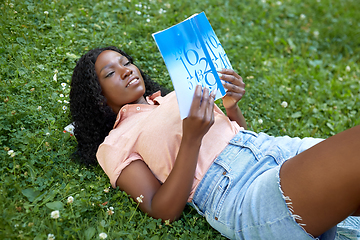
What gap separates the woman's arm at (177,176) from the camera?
169 cm

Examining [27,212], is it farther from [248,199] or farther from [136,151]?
[248,199]

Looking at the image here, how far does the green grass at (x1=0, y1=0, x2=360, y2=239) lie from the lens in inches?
76.4

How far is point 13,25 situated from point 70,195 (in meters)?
2.07

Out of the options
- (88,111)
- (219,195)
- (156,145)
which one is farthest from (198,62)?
(88,111)

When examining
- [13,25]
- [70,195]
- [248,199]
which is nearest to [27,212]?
[70,195]

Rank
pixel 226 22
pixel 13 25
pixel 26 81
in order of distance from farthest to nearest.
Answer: pixel 226 22
pixel 13 25
pixel 26 81

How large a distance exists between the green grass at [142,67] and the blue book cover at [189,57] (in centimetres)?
91

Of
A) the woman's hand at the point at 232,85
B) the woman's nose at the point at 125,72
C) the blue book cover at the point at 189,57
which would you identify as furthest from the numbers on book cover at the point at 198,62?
the woman's nose at the point at 125,72

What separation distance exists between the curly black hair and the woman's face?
0.15 ft

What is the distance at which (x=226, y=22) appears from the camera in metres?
4.32

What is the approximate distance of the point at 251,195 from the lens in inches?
67.4

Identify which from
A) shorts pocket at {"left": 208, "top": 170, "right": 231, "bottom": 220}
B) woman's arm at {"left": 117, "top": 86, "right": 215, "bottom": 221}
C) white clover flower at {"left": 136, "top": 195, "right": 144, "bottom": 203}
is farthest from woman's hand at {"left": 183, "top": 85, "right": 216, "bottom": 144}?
white clover flower at {"left": 136, "top": 195, "right": 144, "bottom": 203}

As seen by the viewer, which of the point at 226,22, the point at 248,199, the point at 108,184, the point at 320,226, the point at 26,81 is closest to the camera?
the point at 320,226

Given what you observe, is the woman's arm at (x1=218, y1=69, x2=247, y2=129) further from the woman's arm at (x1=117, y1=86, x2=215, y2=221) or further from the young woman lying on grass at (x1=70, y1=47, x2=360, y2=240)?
the woman's arm at (x1=117, y1=86, x2=215, y2=221)
